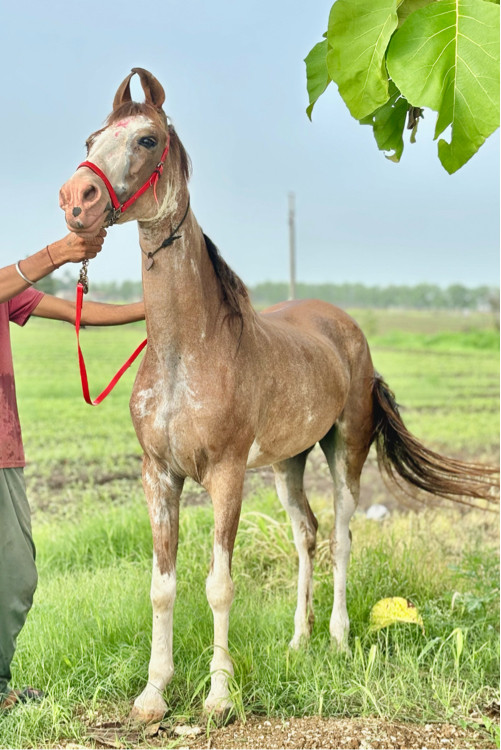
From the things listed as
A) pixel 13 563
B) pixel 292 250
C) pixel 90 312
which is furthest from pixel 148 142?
pixel 292 250

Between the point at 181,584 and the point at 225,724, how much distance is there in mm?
1279

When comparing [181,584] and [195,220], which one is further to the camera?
[181,584]

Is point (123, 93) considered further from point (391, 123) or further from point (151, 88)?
point (391, 123)

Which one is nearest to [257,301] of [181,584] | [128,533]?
[128,533]

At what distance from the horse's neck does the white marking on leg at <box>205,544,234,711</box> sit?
0.79 metres

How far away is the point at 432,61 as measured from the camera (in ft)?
5.90

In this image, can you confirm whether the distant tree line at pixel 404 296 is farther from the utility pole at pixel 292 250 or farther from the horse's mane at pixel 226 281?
the horse's mane at pixel 226 281

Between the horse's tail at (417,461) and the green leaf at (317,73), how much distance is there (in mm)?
2082

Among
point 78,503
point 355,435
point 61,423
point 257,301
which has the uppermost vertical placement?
point 257,301

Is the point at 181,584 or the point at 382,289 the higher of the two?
the point at 382,289

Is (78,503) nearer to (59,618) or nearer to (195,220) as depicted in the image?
(59,618)

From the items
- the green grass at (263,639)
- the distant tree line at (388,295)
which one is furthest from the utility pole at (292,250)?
the green grass at (263,639)

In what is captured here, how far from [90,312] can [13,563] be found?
1.04 m

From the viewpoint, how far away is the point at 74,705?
10.2 feet
